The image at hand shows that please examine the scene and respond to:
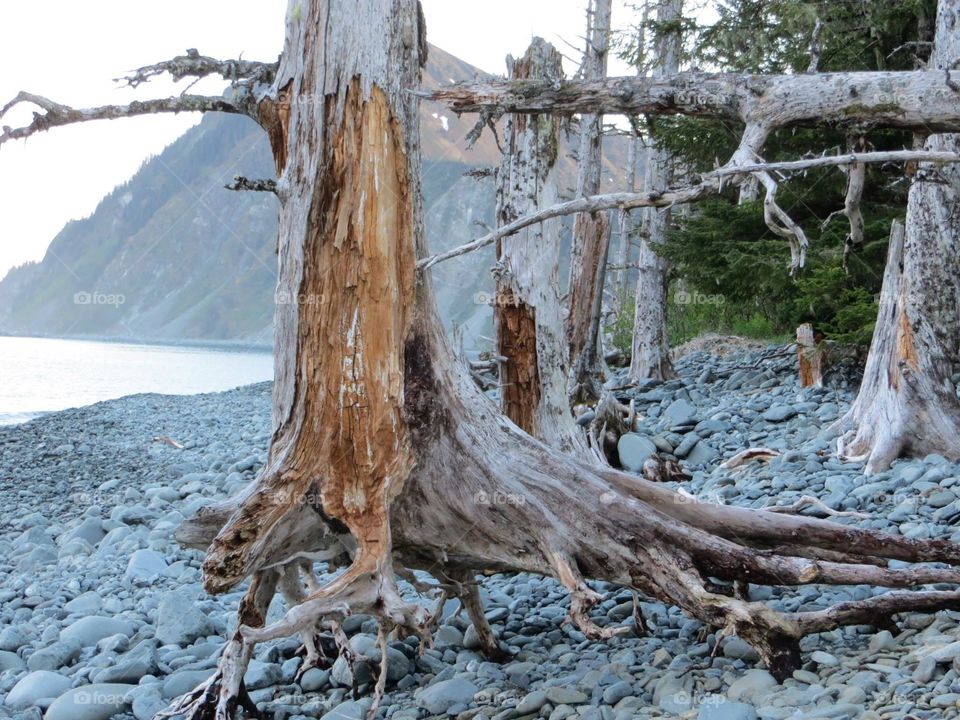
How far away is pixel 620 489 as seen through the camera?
4.91 meters

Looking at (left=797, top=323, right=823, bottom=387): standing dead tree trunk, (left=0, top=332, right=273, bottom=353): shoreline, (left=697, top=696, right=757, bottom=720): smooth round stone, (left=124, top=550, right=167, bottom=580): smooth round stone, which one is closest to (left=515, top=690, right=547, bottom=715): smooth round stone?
(left=697, top=696, right=757, bottom=720): smooth round stone

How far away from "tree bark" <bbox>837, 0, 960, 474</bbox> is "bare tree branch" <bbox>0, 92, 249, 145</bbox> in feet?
20.0

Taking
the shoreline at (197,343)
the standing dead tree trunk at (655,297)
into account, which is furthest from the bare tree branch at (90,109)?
the shoreline at (197,343)

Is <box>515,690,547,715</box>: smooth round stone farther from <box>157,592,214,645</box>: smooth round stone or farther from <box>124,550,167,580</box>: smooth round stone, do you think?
<box>124,550,167,580</box>: smooth round stone

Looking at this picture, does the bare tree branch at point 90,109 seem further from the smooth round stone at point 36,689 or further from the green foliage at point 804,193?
the green foliage at point 804,193

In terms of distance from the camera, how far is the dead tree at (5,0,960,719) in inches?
170

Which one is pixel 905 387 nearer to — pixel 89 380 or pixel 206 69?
pixel 206 69

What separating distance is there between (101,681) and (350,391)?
2421mm

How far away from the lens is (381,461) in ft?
14.7

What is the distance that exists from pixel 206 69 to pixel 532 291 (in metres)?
3.83

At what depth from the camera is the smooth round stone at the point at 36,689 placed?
16.2ft

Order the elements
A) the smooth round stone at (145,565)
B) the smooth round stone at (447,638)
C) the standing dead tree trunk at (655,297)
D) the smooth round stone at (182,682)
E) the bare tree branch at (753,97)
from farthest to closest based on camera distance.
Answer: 1. the standing dead tree trunk at (655,297)
2. the smooth round stone at (145,565)
3. the smooth round stone at (447,638)
4. the smooth round stone at (182,682)
5. the bare tree branch at (753,97)

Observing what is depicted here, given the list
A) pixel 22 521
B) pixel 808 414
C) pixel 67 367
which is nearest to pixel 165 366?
pixel 67 367

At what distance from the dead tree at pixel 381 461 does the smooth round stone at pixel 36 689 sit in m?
1.30
